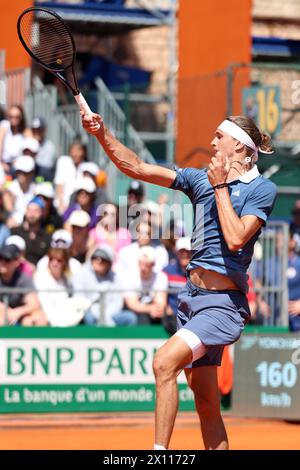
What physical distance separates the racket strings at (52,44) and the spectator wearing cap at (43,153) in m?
6.79

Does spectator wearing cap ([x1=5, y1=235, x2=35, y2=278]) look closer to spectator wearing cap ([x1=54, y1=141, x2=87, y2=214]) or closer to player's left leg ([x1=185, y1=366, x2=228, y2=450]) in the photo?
spectator wearing cap ([x1=54, y1=141, x2=87, y2=214])

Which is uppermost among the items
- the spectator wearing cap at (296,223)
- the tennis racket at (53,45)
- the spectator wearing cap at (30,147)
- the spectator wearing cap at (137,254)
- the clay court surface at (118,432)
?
the tennis racket at (53,45)

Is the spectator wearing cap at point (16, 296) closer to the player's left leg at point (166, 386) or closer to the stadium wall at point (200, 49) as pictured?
the stadium wall at point (200, 49)

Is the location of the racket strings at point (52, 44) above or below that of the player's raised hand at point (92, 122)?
above

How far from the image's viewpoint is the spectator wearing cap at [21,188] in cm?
1427

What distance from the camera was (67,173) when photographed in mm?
15281

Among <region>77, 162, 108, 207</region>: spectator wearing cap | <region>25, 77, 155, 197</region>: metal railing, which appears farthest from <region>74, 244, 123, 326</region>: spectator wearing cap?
<region>25, 77, 155, 197</region>: metal railing

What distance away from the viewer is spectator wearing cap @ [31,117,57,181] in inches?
606

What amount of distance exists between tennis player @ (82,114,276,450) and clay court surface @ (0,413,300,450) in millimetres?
3301

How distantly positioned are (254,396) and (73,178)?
3.91 m

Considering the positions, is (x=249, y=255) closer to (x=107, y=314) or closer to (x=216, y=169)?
(x=216, y=169)

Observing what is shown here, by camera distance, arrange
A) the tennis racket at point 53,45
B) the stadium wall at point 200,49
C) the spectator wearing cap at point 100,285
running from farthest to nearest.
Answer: the stadium wall at point 200,49, the spectator wearing cap at point 100,285, the tennis racket at point 53,45

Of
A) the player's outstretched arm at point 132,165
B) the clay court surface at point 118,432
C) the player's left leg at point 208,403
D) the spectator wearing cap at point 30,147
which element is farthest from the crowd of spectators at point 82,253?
the player's left leg at point 208,403

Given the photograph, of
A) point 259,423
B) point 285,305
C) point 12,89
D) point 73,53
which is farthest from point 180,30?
point 73,53
